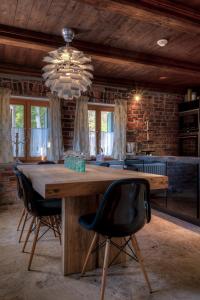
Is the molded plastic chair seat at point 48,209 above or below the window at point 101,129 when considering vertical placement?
below

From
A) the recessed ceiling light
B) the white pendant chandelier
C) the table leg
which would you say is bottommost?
the table leg

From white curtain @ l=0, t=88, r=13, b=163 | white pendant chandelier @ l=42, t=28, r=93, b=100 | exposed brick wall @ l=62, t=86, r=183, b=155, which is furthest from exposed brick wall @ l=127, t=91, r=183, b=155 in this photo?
white pendant chandelier @ l=42, t=28, r=93, b=100

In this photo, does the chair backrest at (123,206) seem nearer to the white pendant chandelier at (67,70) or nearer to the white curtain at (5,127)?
the white pendant chandelier at (67,70)

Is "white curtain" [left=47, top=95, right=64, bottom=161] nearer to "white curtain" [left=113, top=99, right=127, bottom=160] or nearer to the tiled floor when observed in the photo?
"white curtain" [left=113, top=99, right=127, bottom=160]

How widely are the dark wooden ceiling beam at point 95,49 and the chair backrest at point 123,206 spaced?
2.61 m

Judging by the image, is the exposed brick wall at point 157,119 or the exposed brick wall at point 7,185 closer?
the exposed brick wall at point 7,185

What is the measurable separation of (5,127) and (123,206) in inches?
133

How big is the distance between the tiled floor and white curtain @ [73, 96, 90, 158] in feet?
7.64

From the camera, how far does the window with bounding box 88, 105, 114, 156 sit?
17.2 feet

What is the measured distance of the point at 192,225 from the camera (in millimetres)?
3396

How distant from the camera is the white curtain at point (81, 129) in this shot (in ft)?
16.1

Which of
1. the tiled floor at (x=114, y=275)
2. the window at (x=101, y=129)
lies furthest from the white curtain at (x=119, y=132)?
the tiled floor at (x=114, y=275)

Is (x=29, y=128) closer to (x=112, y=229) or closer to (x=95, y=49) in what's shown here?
(x=95, y=49)

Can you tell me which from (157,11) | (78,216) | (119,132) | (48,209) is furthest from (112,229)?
(119,132)
